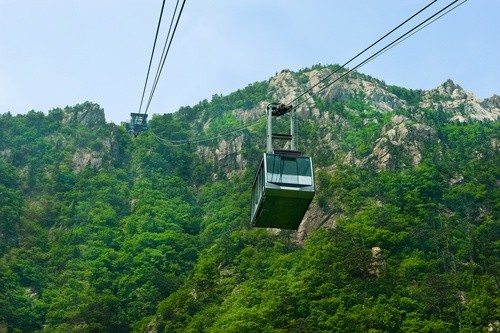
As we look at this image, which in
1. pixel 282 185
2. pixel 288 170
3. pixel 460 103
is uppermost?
pixel 460 103

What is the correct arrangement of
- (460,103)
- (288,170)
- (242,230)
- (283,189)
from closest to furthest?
(283,189), (288,170), (242,230), (460,103)

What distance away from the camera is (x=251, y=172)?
90.7m

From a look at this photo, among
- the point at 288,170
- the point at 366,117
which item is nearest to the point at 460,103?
the point at 366,117

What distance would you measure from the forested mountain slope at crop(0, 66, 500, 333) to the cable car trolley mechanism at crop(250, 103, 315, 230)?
30.9 meters

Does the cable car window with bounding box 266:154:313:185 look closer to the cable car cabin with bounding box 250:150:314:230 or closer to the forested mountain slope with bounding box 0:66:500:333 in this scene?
the cable car cabin with bounding box 250:150:314:230

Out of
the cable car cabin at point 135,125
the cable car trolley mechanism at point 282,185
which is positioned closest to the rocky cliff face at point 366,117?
the cable car cabin at point 135,125

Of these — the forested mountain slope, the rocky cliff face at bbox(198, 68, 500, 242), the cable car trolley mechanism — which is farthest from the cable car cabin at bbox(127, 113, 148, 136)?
the cable car trolley mechanism

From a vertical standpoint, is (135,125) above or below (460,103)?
below

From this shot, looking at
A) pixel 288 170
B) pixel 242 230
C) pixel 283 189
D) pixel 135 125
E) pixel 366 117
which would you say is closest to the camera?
pixel 283 189

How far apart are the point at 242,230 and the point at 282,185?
180ft

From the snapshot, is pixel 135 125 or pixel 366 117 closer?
pixel 366 117

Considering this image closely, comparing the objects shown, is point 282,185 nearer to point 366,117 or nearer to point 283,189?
point 283,189

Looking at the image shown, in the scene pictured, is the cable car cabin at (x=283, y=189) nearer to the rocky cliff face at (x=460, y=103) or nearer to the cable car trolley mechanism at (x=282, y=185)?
the cable car trolley mechanism at (x=282, y=185)

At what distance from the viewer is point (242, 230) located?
7475 centimetres
